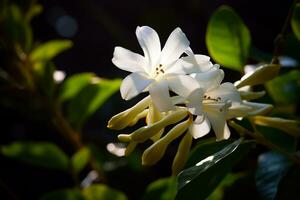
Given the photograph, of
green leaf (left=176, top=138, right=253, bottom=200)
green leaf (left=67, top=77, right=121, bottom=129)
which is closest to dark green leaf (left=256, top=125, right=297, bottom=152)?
green leaf (left=176, top=138, right=253, bottom=200)

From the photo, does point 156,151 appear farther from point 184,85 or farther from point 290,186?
point 290,186

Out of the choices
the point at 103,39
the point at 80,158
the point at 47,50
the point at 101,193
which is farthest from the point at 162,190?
the point at 103,39

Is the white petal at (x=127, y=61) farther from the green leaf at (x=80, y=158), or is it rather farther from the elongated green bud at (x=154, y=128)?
the green leaf at (x=80, y=158)

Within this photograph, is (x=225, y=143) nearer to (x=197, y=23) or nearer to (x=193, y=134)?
(x=193, y=134)

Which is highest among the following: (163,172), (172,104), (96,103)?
(172,104)

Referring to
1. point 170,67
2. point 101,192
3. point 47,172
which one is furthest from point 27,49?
point 170,67

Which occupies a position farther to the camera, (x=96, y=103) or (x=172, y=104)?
(x=96, y=103)
